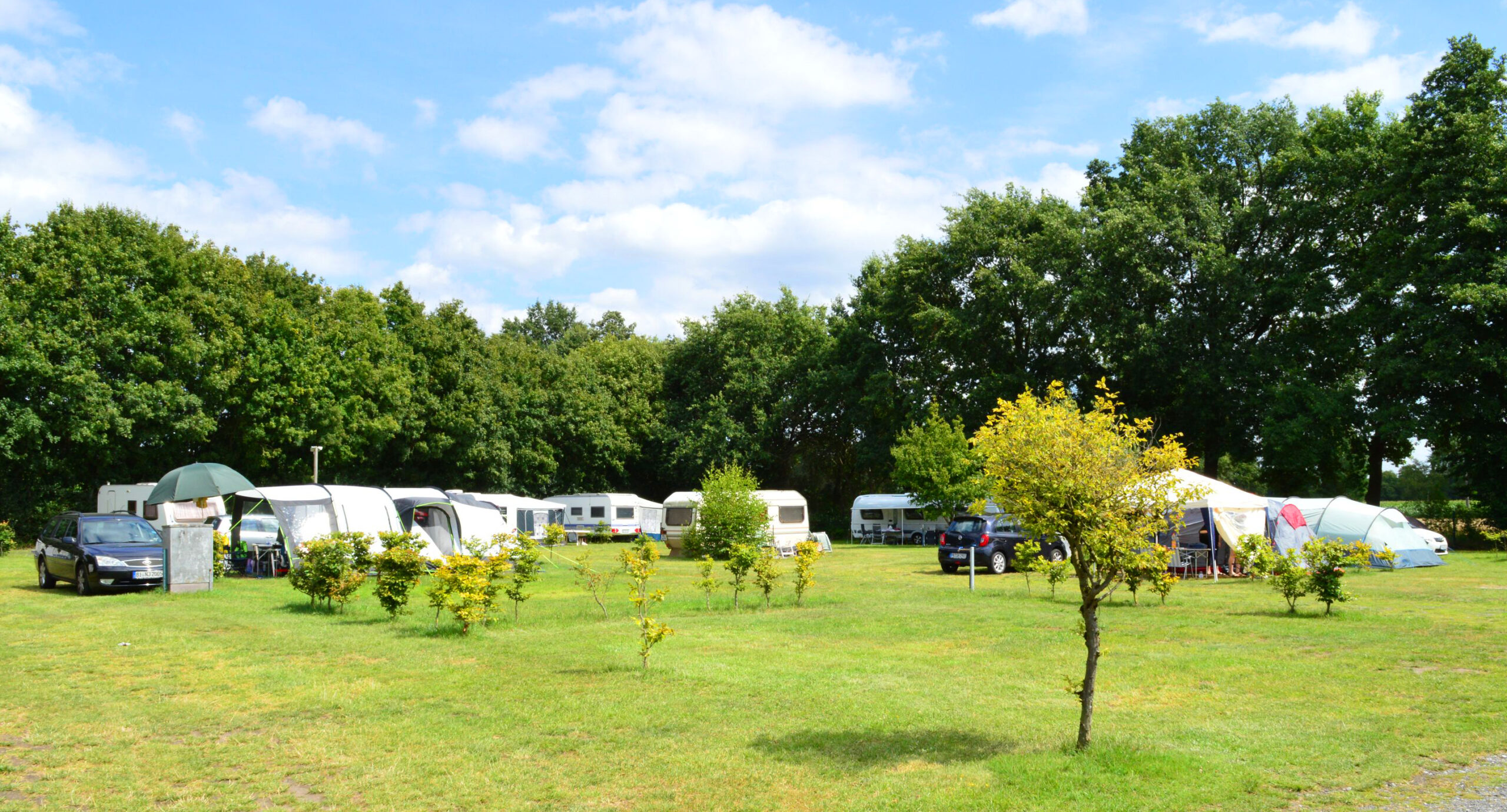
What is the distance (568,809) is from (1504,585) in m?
21.5

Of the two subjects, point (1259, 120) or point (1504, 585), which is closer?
point (1504, 585)

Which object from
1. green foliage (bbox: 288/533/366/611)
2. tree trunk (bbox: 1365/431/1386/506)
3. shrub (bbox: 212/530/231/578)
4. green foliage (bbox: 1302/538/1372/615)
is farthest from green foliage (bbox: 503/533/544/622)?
tree trunk (bbox: 1365/431/1386/506)

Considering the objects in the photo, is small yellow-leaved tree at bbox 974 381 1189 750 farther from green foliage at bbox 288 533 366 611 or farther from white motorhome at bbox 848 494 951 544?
white motorhome at bbox 848 494 951 544

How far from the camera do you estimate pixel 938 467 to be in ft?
126

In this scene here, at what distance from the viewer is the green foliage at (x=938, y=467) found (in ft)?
125

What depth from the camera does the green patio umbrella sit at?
2478 cm

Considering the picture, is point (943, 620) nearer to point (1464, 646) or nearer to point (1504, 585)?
point (1464, 646)

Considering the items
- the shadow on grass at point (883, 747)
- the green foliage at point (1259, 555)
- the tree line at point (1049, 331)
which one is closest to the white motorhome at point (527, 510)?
the tree line at point (1049, 331)

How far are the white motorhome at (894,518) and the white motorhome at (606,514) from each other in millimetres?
9314

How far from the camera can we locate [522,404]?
161 feet

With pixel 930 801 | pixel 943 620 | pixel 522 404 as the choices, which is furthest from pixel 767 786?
pixel 522 404

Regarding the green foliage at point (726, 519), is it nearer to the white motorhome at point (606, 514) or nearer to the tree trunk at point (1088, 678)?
the white motorhome at point (606, 514)

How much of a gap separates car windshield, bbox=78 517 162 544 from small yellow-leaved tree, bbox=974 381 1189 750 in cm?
1757

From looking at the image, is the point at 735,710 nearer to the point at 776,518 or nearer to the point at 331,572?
the point at 331,572
